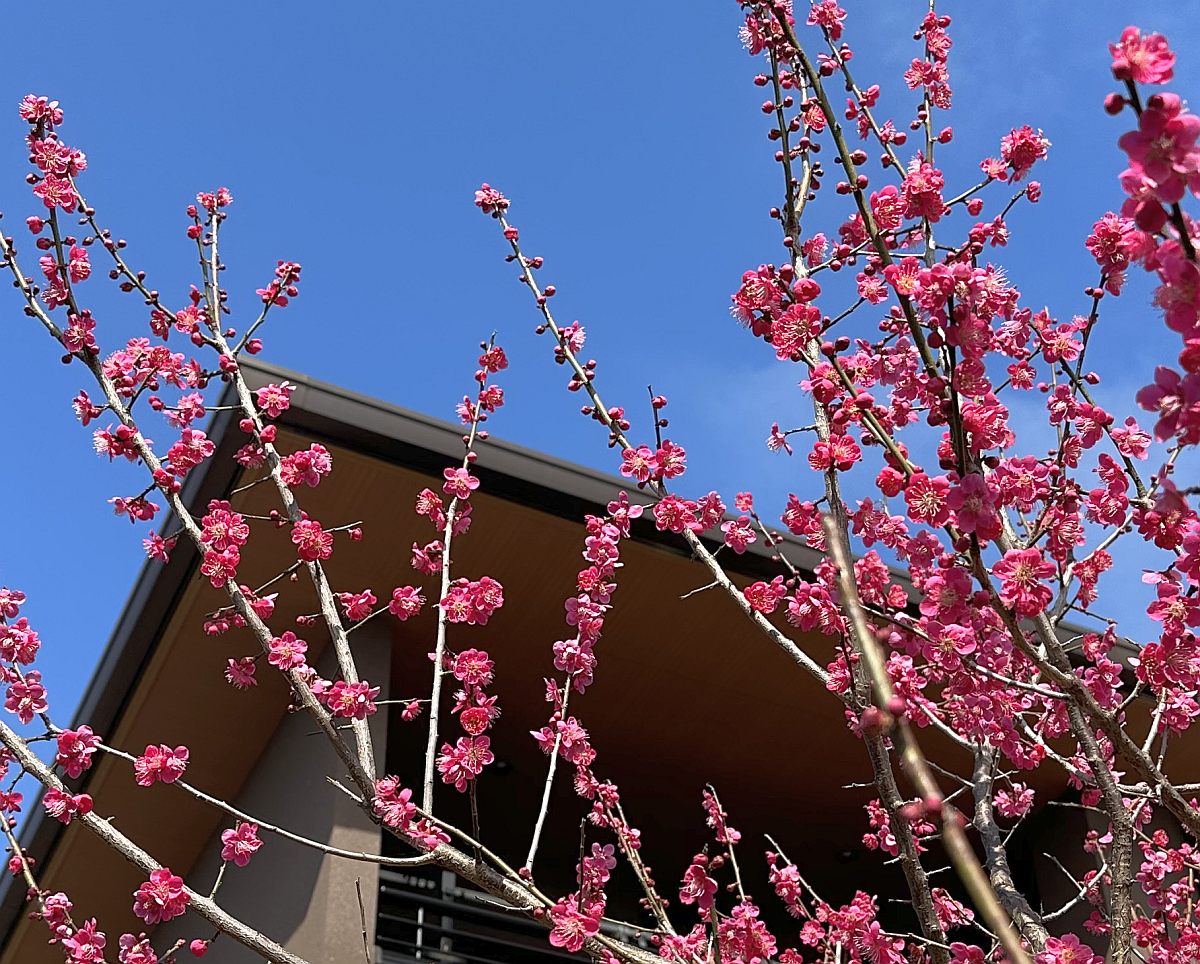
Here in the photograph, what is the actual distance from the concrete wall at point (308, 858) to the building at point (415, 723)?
13mm

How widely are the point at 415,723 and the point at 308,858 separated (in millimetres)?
1606

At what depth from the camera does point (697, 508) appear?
425cm

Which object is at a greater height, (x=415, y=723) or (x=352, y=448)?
(x=352, y=448)

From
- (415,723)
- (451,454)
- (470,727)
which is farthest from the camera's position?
(415,723)

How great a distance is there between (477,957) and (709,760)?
200 cm

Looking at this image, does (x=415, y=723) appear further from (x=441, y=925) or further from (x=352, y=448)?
(x=352, y=448)

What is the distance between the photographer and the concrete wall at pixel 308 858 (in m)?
5.58

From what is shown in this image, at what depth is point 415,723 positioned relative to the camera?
293 inches

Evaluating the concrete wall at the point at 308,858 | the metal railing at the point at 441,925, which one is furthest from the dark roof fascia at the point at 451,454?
Answer: the metal railing at the point at 441,925

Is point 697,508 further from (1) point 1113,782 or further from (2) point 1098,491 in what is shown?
(1) point 1113,782

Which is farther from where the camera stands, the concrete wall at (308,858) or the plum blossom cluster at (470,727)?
the concrete wall at (308,858)

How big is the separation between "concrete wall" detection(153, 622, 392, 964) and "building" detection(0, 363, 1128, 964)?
0.01m

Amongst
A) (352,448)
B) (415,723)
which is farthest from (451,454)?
(415,723)

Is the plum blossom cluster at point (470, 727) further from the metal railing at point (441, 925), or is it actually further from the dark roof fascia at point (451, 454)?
the metal railing at point (441, 925)
